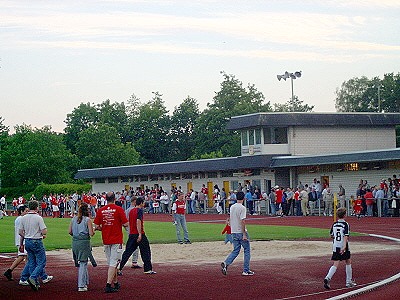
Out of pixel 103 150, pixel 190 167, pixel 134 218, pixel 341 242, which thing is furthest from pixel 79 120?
pixel 341 242

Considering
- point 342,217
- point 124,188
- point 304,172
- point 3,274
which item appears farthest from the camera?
point 124,188

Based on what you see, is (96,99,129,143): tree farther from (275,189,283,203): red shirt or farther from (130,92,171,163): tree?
(275,189,283,203): red shirt

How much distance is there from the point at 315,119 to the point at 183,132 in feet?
214

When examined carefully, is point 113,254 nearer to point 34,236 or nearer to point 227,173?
point 34,236

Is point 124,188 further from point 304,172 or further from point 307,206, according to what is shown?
point 307,206

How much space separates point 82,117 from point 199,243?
100008 mm

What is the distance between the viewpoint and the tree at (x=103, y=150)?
10719 centimetres

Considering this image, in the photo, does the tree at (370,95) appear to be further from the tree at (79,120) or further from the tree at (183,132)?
the tree at (79,120)

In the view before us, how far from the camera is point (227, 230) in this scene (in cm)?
2400

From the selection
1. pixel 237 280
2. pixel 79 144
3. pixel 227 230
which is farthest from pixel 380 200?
pixel 79 144

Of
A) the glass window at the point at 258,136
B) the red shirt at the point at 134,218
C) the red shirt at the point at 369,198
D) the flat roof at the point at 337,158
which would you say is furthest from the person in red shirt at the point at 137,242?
the glass window at the point at 258,136

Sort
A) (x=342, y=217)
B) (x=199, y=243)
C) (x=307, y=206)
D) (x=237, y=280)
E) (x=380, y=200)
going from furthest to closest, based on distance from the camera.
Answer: (x=307, y=206) → (x=380, y=200) → (x=199, y=243) → (x=237, y=280) → (x=342, y=217)

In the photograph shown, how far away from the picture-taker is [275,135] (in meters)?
61.6

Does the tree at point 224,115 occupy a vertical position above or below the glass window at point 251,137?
above
